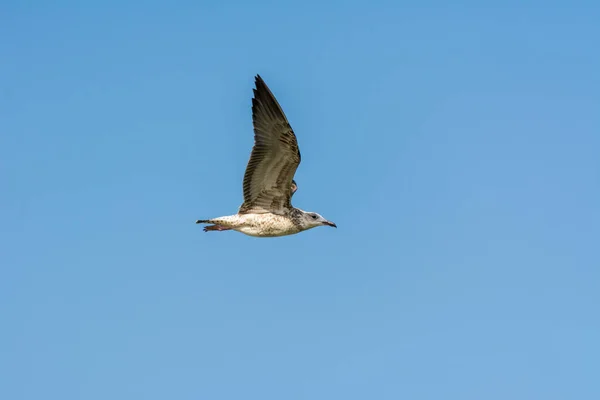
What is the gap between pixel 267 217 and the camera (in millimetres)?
29594

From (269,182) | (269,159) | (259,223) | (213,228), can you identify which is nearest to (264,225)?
(259,223)

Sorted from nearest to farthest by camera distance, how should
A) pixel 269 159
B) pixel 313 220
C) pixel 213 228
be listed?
pixel 269 159 < pixel 213 228 < pixel 313 220

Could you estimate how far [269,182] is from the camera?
95.5ft

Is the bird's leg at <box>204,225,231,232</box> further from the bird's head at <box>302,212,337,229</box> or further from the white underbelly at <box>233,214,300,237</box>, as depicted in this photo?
the bird's head at <box>302,212,337,229</box>

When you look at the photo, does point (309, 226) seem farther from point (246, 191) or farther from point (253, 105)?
point (253, 105)

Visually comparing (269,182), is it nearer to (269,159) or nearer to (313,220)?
(269,159)

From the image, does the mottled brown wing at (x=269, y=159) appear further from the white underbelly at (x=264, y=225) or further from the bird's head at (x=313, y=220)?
the bird's head at (x=313, y=220)

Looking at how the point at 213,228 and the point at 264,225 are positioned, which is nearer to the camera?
the point at 264,225

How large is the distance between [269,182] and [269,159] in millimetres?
934

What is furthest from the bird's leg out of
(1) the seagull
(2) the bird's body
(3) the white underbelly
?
(3) the white underbelly

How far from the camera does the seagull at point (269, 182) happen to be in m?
27.6

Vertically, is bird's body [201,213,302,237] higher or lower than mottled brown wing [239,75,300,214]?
lower

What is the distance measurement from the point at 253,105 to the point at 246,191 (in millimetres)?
2807

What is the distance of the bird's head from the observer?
98.8ft
